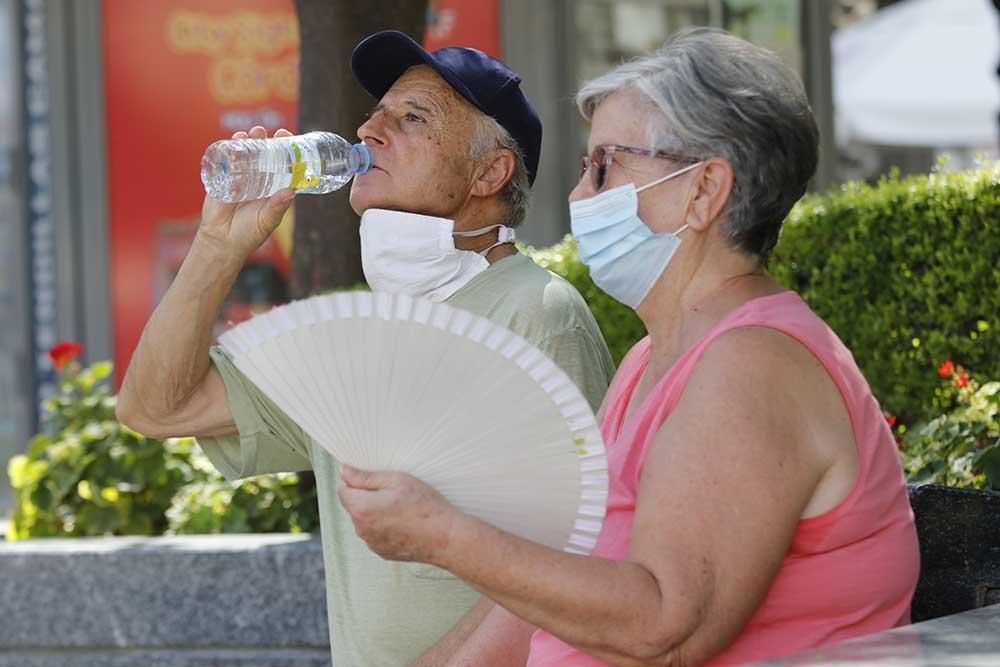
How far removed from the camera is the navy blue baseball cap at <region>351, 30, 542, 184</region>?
11.3 ft

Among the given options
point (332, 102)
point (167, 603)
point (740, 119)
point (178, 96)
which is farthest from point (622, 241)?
point (178, 96)

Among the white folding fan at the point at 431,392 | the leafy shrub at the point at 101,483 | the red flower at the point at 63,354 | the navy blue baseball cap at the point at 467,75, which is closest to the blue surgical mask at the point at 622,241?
the white folding fan at the point at 431,392

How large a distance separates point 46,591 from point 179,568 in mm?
511

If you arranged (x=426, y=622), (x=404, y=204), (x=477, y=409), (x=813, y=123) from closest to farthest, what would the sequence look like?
(x=477, y=409), (x=813, y=123), (x=426, y=622), (x=404, y=204)

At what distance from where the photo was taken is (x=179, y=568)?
536 centimetres

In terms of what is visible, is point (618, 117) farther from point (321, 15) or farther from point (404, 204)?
point (321, 15)

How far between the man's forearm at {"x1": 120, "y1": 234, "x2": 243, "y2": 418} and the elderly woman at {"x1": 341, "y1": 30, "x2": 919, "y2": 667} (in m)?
1.02

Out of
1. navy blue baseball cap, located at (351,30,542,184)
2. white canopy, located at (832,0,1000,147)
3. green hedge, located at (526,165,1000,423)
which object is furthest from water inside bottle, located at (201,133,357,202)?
white canopy, located at (832,0,1000,147)

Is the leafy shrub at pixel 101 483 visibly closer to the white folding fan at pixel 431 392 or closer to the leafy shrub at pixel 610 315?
the leafy shrub at pixel 610 315

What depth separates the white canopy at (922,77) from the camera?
11953mm

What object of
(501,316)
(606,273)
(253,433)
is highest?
(606,273)

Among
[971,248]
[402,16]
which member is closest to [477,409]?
[971,248]

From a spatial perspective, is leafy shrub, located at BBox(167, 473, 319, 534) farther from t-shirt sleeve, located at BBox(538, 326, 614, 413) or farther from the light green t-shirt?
t-shirt sleeve, located at BBox(538, 326, 614, 413)

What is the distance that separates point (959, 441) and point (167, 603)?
2576 millimetres
